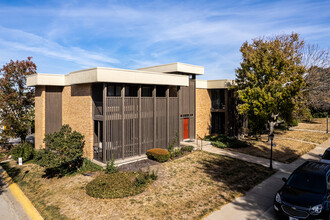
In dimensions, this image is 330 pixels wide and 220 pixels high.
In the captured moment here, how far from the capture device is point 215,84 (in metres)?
26.0

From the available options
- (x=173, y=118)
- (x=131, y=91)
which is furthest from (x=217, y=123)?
(x=131, y=91)

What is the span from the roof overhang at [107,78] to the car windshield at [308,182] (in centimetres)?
1170

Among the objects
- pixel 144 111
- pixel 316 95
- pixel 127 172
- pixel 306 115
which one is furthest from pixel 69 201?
pixel 316 95

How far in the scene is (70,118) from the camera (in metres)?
19.5

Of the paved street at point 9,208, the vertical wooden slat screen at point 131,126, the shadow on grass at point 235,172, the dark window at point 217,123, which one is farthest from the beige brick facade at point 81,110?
the dark window at point 217,123

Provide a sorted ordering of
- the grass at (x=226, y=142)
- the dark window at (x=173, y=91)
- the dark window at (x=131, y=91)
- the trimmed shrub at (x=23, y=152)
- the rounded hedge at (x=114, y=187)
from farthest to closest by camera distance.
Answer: the grass at (x=226, y=142) < the dark window at (x=173, y=91) < the trimmed shrub at (x=23, y=152) < the dark window at (x=131, y=91) < the rounded hedge at (x=114, y=187)

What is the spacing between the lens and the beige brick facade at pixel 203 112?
2570 cm

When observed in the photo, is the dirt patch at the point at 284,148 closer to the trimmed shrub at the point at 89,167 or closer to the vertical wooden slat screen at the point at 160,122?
the vertical wooden slat screen at the point at 160,122

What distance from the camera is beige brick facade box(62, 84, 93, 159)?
665 inches

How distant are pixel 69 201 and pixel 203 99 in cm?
1902

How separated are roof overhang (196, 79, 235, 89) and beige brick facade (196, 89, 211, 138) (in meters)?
0.60

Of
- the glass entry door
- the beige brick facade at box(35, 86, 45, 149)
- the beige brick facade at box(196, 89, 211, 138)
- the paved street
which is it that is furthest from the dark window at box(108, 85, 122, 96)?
the beige brick facade at box(196, 89, 211, 138)

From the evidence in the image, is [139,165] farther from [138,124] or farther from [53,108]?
[53,108]

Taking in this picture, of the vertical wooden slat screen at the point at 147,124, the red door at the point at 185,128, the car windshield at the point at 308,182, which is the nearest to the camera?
the car windshield at the point at 308,182
